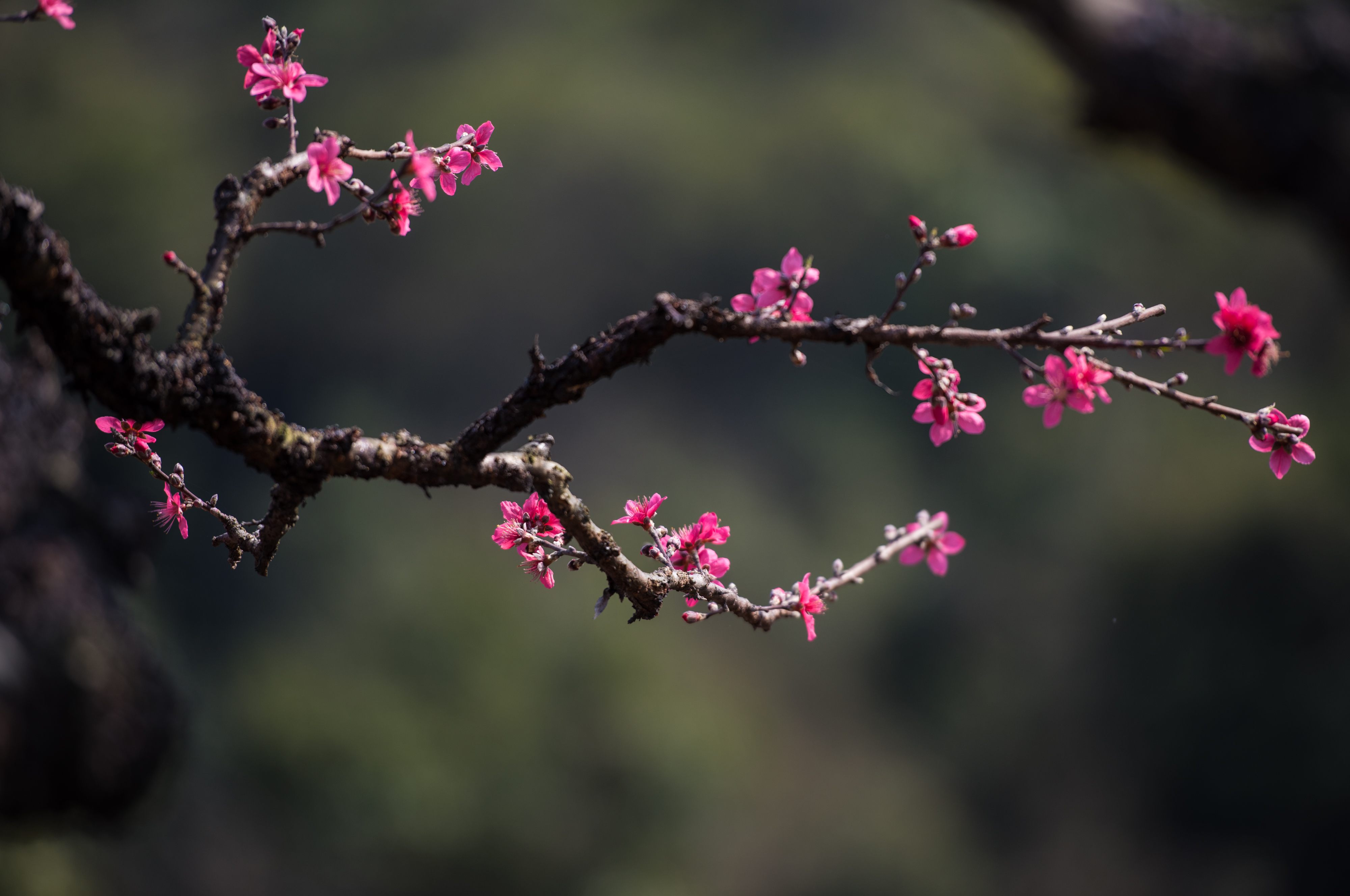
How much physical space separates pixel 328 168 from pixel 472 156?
186mm

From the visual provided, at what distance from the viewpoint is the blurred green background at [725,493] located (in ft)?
14.9

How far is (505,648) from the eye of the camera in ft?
15.1

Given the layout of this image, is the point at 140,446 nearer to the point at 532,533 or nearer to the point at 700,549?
the point at 532,533

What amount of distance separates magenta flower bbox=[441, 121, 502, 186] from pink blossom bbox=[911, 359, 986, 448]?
0.46m

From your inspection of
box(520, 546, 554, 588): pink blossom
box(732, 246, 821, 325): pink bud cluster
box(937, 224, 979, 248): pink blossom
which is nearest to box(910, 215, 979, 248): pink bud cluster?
box(937, 224, 979, 248): pink blossom

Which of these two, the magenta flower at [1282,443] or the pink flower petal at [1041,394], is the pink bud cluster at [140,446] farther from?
the magenta flower at [1282,443]

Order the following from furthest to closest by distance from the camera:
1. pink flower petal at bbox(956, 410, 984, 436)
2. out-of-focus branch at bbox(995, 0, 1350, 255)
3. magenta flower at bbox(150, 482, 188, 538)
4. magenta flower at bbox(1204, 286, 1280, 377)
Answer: out-of-focus branch at bbox(995, 0, 1350, 255), magenta flower at bbox(150, 482, 188, 538), pink flower petal at bbox(956, 410, 984, 436), magenta flower at bbox(1204, 286, 1280, 377)

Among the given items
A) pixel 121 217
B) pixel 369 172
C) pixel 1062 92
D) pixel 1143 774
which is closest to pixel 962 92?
pixel 1062 92

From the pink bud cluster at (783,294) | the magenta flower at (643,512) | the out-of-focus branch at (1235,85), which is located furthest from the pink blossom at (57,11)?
the out-of-focus branch at (1235,85)

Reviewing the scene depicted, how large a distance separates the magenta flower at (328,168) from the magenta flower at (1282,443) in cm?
77

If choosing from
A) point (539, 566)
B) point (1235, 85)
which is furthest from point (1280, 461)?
point (1235, 85)

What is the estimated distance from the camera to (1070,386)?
2.41 feet

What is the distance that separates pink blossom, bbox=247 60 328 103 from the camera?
2.75 feet

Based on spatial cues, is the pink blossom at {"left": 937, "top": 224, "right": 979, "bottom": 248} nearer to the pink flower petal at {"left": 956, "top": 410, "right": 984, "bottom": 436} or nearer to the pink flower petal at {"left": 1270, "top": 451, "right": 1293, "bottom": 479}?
the pink flower petal at {"left": 956, "top": 410, "right": 984, "bottom": 436}
